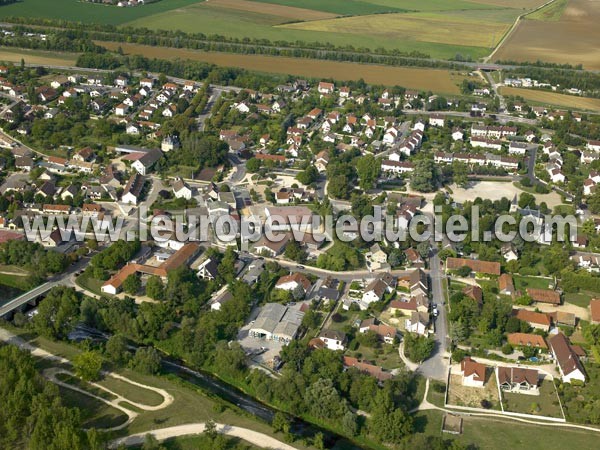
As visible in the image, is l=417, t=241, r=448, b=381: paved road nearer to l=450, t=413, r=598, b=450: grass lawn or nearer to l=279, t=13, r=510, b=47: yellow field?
l=450, t=413, r=598, b=450: grass lawn

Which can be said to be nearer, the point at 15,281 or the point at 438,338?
the point at 438,338

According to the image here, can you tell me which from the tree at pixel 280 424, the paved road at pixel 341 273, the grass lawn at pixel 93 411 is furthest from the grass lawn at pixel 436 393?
the grass lawn at pixel 93 411

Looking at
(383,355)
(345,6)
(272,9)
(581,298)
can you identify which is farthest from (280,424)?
(345,6)

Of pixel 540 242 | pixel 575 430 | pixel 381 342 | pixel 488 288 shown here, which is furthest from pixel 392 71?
pixel 575 430

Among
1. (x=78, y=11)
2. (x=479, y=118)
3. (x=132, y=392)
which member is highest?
(x=78, y=11)

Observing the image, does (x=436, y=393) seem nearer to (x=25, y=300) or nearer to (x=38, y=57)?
(x=25, y=300)

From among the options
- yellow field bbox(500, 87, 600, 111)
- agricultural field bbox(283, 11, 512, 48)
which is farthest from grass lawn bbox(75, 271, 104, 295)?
agricultural field bbox(283, 11, 512, 48)
